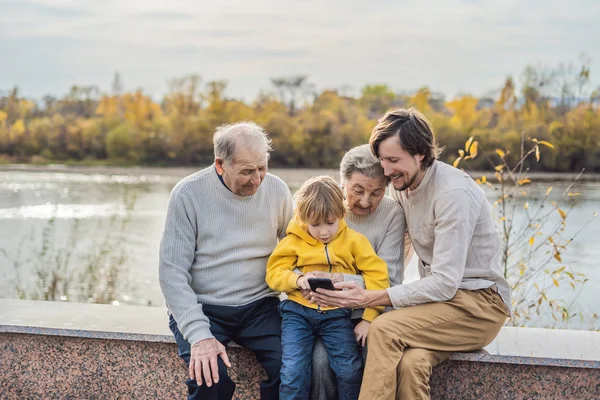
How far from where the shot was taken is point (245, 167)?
297 centimetres

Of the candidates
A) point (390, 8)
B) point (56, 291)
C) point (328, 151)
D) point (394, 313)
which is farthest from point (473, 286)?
point (390, 8)

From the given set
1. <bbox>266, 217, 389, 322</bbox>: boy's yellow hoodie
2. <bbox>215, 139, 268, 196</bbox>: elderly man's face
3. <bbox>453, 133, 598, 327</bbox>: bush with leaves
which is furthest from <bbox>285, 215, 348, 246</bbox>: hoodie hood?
<bbox>453, 133, 598, 327</bbox>: bush with leaves

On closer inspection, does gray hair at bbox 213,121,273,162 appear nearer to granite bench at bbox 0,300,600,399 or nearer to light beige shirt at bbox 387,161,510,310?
light beige shirt at bbox 387,161,510,310

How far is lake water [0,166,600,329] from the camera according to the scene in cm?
683

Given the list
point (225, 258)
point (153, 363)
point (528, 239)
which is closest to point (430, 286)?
→ point (225, 258)

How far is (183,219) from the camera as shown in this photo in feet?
9.98

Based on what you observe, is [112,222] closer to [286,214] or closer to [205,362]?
[286,214]

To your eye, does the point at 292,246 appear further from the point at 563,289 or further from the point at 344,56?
the point at 344,56

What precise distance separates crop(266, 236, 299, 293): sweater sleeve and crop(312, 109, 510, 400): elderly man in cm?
14

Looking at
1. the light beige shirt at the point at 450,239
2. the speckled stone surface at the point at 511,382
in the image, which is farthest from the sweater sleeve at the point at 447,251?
the speckled stone surface at the point at 511,382

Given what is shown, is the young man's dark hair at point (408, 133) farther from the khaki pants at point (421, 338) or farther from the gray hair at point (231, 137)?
the khaki pants at point (421, 338)

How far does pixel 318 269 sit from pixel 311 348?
12.3 inches

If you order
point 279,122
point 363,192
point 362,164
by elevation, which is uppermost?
point 362,164

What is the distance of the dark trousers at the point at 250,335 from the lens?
2.97 meters
